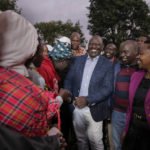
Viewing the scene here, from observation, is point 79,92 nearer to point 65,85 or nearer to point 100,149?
point 65,85

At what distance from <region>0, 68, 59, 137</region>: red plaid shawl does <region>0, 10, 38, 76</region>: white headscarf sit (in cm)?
7

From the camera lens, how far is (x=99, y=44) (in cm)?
310

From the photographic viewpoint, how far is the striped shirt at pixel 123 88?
2785 mm

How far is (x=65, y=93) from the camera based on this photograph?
5.96 feet

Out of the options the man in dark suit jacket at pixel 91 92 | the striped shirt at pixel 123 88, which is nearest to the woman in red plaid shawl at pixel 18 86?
the man in dark suit jacket at pixel 91 92

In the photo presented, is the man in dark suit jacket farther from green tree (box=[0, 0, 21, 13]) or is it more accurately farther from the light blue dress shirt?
green tree (box=[0, 0, 21, 13])

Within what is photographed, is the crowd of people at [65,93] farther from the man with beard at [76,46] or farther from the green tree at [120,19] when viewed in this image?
the green tree at [120,19]

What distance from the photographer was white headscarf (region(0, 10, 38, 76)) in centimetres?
113

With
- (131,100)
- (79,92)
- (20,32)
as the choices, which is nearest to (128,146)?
(131,100)

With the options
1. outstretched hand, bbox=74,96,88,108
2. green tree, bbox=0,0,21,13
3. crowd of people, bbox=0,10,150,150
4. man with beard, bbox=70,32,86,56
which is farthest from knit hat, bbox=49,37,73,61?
green tree, bbox=0,0,21,13

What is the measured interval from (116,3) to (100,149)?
1056 inches

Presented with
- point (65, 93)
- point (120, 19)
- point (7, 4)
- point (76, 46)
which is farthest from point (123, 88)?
point (120, 19)

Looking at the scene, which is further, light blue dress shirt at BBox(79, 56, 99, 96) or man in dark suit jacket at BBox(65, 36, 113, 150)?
light blue dress shirt at BBox(79, 56, 99, 96)

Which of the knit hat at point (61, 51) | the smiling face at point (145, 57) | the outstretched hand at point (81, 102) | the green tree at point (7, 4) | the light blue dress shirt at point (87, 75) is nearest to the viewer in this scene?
the smiling face at point (145, 57)
